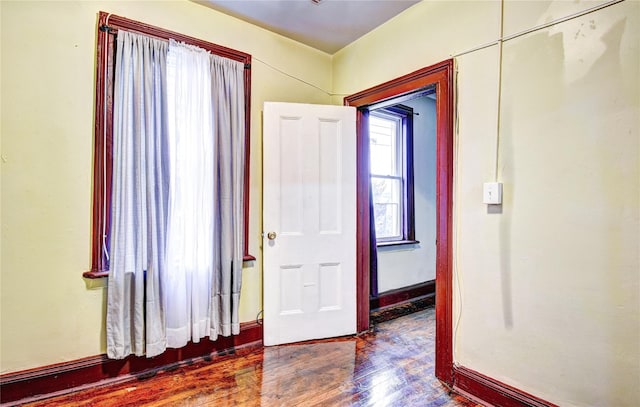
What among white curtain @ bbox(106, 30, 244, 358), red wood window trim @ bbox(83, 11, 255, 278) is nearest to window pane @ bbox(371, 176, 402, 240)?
white curtain @ bbox(106, 30, 244, 358)

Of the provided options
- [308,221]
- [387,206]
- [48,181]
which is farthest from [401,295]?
[48,181]

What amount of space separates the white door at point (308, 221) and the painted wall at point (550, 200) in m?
0.97

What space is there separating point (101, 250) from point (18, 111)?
88 centimetres

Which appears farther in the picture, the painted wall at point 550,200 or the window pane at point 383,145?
the window pane at point 383,145

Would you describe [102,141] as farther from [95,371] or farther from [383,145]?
[383,145]

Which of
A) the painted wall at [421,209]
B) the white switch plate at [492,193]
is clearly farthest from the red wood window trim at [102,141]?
the painted wall at [421,209]

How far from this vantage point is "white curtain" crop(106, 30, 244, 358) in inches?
77.0

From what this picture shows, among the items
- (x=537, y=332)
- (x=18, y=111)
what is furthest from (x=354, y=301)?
(x=18, y=111)

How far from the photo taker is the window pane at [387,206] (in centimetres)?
371

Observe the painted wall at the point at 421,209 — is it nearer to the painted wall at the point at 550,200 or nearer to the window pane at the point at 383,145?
the window pane at the point at 383,145

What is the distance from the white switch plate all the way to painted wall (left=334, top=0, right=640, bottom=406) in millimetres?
43

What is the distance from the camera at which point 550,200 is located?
1621 millimetres

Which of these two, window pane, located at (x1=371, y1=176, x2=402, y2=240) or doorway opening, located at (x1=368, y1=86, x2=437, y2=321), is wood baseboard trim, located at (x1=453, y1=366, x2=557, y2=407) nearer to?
doorway opening, located at (x1=368, y1=86, x2=437, y2=321)

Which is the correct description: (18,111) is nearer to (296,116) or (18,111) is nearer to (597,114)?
(296,116)
